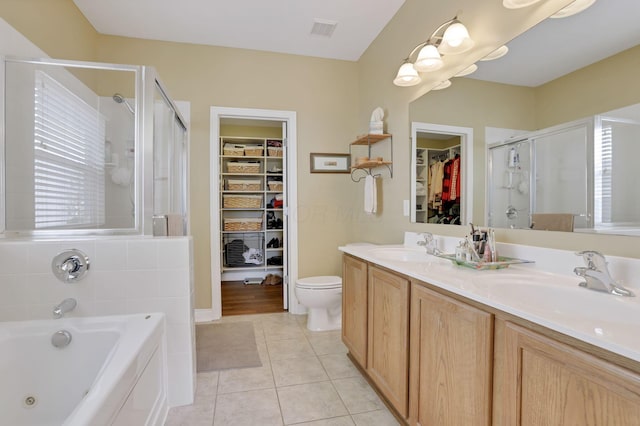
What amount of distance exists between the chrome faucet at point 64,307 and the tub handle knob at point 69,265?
0.10m

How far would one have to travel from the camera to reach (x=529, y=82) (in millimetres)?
1403

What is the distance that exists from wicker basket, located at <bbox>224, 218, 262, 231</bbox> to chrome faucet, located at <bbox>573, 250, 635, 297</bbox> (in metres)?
3.88

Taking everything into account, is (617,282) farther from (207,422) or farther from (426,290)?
(207,422)

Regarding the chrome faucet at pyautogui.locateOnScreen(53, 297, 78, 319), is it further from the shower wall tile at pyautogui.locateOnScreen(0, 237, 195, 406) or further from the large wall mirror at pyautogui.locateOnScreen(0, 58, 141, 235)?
the large wall mirror at pyautogui.locateOnScreen(0, 58, 141, 235)

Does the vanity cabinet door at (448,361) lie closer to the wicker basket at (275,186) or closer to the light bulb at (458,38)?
the light bulb at (458,38)

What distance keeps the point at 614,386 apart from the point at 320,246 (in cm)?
270

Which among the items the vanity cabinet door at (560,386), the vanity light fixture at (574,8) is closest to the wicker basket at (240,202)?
the vanity light fixture at (574,8)

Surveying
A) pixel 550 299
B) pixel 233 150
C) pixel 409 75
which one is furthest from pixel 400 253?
pixel 233 150

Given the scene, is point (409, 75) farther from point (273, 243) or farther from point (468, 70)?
point (273, 243)

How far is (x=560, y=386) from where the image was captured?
740 millimetres

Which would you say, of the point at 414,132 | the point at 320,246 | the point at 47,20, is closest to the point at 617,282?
the point at 414,132

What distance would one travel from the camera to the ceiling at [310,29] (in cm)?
Answer: 122

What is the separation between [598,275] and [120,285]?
2.07 m

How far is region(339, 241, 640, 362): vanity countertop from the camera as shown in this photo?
0.68 metres
